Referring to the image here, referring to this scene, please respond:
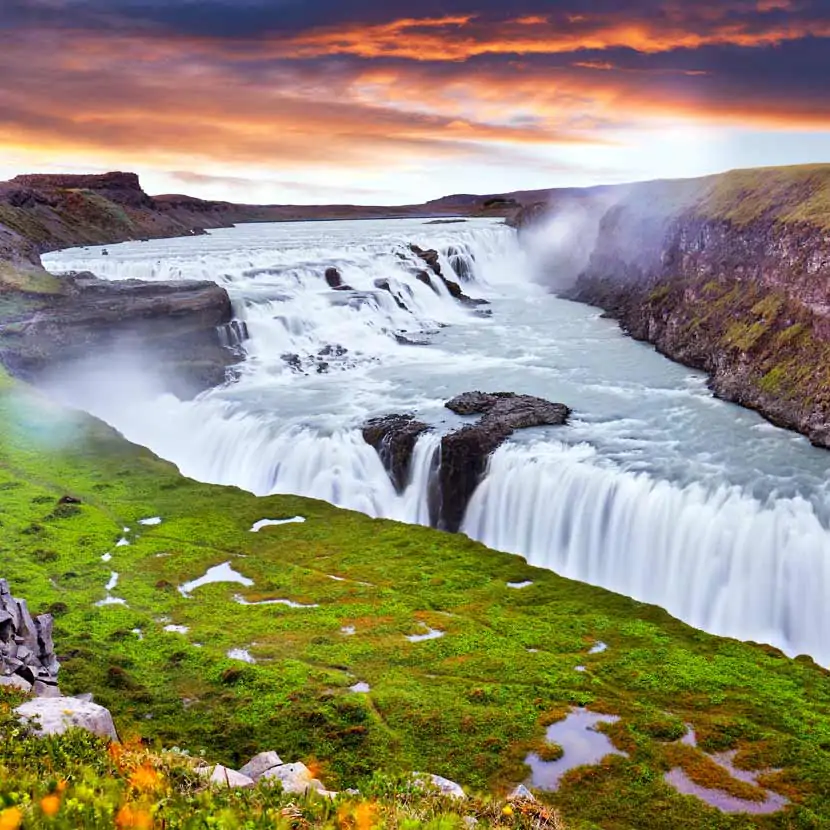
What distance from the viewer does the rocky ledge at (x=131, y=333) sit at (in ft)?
141

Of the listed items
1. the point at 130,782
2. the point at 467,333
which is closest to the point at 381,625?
the point at 130,782

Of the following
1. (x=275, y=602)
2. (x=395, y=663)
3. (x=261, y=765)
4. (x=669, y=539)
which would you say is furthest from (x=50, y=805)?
(x=669, y=539)

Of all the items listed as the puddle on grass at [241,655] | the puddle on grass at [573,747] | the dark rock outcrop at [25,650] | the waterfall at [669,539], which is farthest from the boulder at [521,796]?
the waterfall at [669,539]

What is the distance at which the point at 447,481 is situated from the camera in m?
30.4

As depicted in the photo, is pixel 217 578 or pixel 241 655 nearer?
pixel 241 655

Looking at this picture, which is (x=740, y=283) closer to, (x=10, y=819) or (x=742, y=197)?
(x=742, y=197)

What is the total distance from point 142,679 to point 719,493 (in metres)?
18.7

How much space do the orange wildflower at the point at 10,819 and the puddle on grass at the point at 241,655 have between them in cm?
Result: 1269

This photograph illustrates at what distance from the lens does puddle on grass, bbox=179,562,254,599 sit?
22.0m

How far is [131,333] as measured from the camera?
4491 centimetres

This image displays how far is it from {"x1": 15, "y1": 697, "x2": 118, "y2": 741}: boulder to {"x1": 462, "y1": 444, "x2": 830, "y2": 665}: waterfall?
17.9 m

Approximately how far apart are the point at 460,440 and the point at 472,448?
600mm

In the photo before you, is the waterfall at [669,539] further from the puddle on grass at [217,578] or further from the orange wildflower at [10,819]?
the orange wildflower at [10,819]

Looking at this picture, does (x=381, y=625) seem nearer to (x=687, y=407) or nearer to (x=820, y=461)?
(x=820, y=461)
